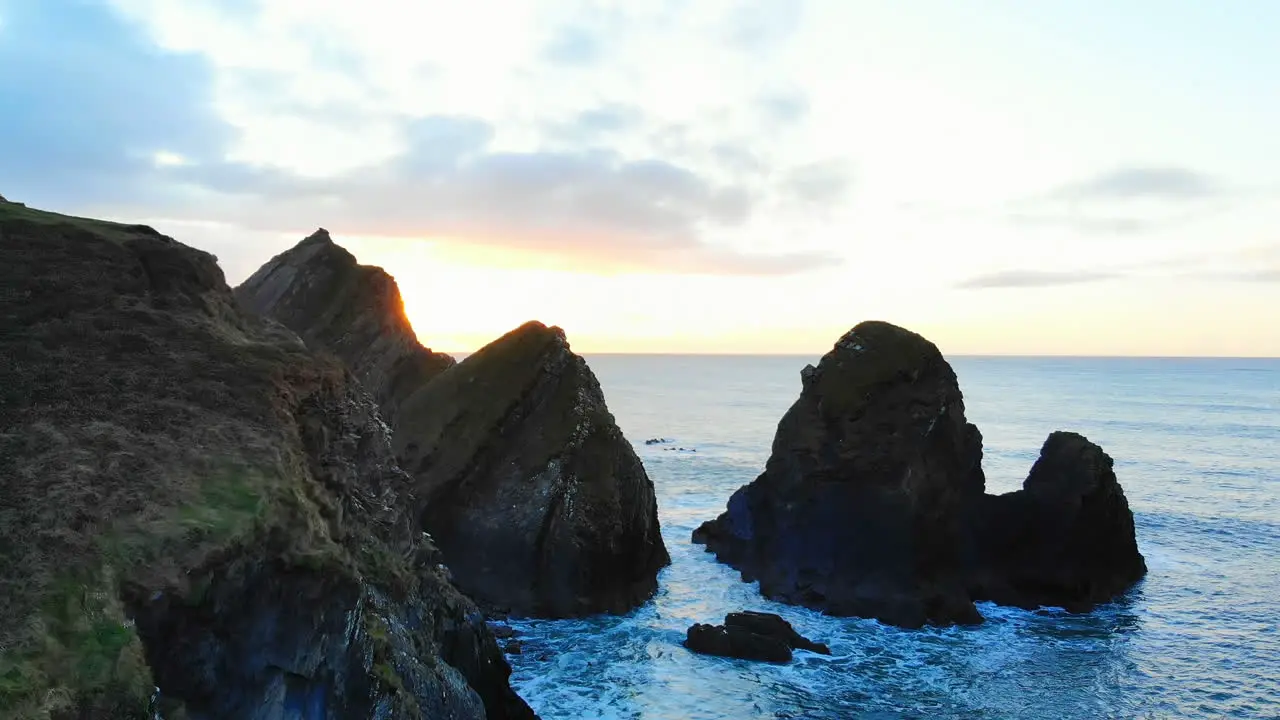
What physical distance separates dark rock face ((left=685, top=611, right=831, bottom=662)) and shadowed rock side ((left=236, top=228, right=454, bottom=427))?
22.7 metres

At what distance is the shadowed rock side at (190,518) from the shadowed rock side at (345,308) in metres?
23.8

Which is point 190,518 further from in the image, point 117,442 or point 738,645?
point 738,645

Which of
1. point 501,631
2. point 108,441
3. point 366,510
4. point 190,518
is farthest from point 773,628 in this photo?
point 108,441

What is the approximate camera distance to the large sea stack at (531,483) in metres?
31.4

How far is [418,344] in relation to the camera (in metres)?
48.5

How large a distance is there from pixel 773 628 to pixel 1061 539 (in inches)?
605

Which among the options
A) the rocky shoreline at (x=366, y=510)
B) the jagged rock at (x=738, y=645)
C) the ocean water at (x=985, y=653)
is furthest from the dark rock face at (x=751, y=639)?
the ocean water at (x=985, y=653)

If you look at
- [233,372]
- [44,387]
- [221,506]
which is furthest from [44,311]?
[221,506]

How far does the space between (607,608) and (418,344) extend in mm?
23270

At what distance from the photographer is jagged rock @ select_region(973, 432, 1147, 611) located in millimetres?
34344

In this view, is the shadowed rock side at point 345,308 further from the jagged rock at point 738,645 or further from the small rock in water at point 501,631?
the jagged rock at point 738,645

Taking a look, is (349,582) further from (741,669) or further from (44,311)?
(741,669)

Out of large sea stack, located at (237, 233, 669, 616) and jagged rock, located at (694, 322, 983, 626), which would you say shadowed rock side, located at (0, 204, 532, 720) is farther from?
jagged rock, located at (694, 322, 983, 626)

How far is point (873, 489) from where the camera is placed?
33625mm
